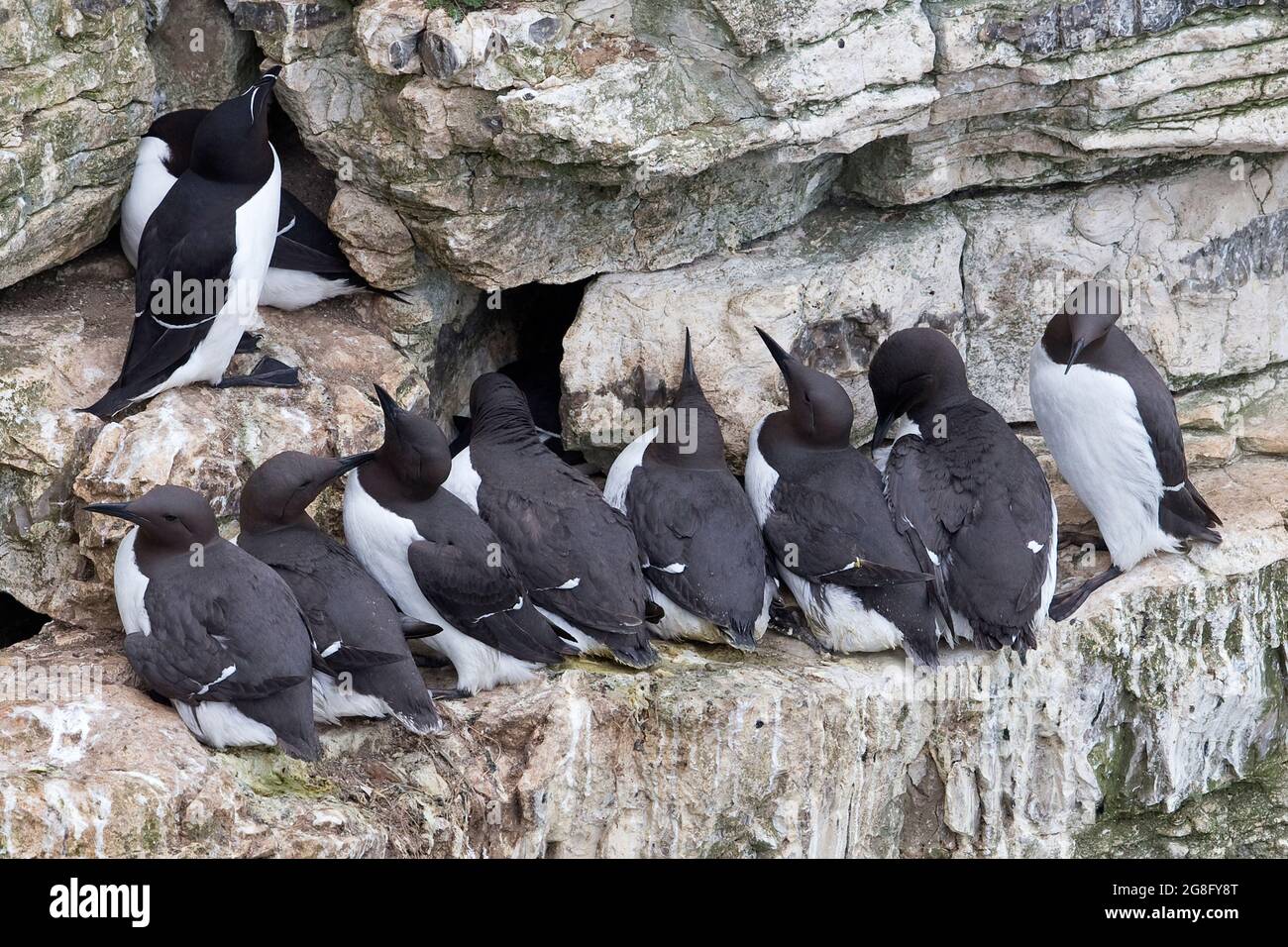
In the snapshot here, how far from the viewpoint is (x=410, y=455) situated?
5.64 metres

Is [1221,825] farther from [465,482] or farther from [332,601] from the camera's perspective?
[332,601]

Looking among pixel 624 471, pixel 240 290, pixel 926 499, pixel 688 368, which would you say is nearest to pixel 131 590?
pixel 240 290

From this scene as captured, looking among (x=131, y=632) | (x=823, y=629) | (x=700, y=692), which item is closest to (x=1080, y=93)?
(x=823, y=629)

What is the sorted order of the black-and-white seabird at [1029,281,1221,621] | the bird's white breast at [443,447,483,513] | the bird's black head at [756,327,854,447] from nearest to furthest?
the bird's white breast at [443,447,483,513], the bird's black head at [756,327,854,447], the black-and-white seabird at [1029,281,1221,621]

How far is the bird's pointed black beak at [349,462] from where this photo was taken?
5.58 metres

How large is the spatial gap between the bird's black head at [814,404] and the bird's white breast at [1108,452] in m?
0.91

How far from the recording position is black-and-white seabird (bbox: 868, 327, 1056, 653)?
5891 millimetres

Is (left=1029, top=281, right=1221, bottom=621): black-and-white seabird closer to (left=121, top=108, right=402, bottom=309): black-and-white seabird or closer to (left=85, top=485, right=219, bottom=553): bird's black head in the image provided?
(left=121, top=108, right=402, bottom=309): black-and-white seabird

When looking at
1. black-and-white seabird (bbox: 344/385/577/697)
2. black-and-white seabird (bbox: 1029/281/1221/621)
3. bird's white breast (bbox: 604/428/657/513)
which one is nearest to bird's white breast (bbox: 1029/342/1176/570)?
black-and-white seabird (bbox: 1029/281/1221/621)

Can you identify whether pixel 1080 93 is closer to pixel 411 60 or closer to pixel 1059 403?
pixel 1059 403

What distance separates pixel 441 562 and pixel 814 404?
5.00 feet

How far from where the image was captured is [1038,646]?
20.2 ft

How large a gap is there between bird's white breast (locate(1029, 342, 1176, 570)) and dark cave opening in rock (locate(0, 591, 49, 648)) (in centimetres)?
406

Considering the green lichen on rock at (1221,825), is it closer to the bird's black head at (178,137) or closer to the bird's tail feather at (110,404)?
the bird's tail feather at (110,404)
